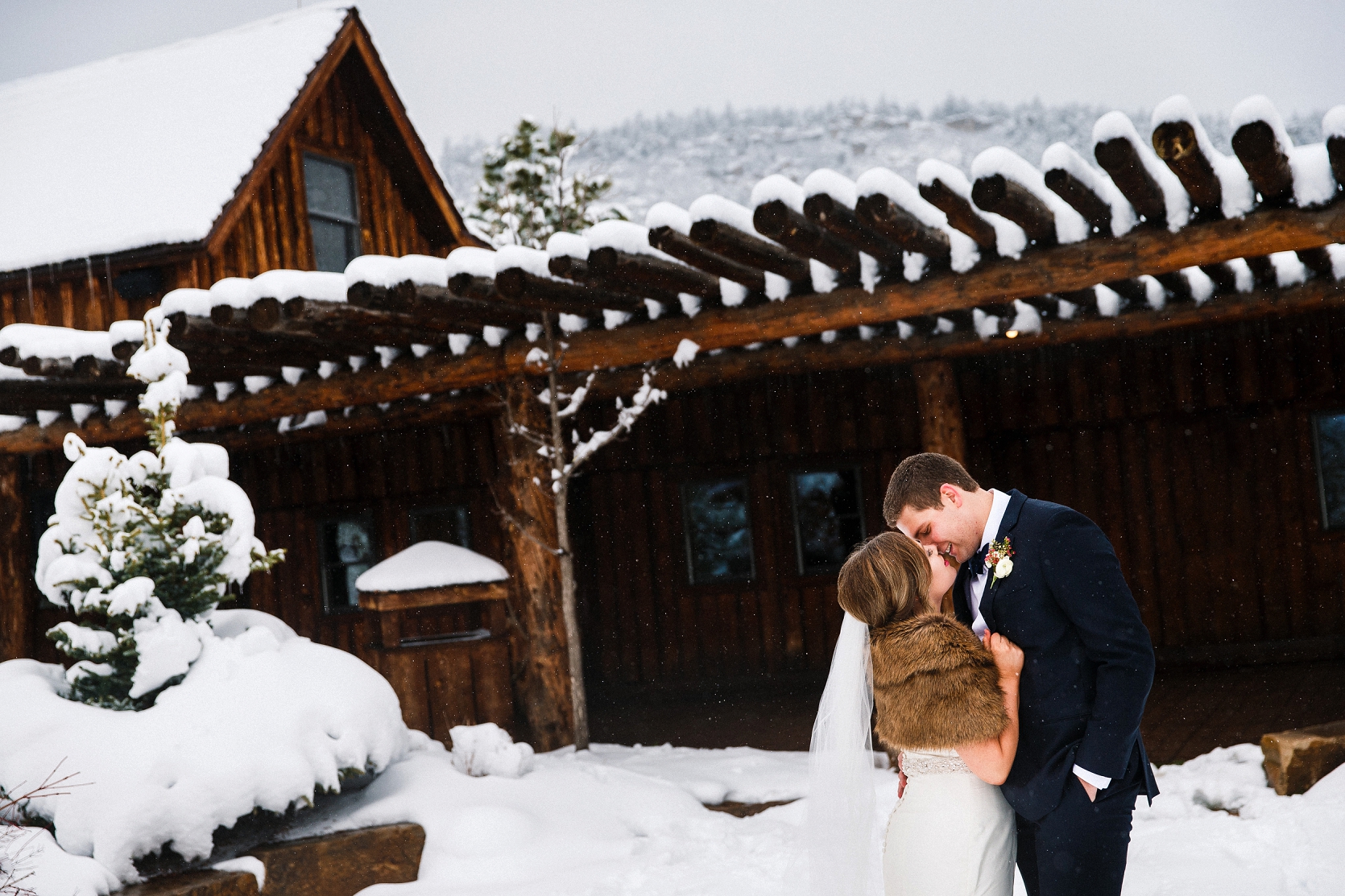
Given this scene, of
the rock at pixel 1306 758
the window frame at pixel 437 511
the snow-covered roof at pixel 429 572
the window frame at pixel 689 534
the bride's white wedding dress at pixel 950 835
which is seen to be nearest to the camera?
the bride's white wedding dress at pixel 950 835

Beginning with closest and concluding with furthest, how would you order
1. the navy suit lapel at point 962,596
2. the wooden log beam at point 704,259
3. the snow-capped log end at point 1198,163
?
the navy suit lapel at point 962,596 < the snow-capped log end at point 1198,163 < the wooden log beam at point 704,259

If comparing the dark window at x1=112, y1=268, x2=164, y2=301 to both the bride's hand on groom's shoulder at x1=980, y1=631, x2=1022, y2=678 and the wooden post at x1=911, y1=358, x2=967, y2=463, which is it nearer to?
the wooden post at x1=911, y1=358, x2=967, y2=463

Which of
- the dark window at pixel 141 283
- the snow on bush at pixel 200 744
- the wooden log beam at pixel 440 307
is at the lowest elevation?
the snow on bush at pixel 200 744

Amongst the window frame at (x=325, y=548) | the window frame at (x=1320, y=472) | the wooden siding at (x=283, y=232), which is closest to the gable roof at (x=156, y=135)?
the wooden siding at (x=283, y=232)

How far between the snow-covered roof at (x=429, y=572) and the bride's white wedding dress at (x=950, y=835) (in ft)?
18.6

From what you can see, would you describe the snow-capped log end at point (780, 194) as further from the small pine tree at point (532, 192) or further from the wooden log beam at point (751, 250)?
the small pine tree at point (532, 192)

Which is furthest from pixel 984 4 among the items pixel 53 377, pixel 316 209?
pixel 53 377

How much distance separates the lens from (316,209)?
42.1ft

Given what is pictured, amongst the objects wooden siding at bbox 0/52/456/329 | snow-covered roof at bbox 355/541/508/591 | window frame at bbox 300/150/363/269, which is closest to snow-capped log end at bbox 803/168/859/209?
snow-covered roof at bbox 355/541/508/591

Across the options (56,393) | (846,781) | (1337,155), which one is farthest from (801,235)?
(56,393)

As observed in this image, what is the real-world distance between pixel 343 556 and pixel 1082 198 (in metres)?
8.90

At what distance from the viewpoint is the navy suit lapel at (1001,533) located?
126 inches

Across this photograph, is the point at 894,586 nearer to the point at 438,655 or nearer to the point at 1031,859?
the point at 1031,859

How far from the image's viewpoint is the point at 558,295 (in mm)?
6770
